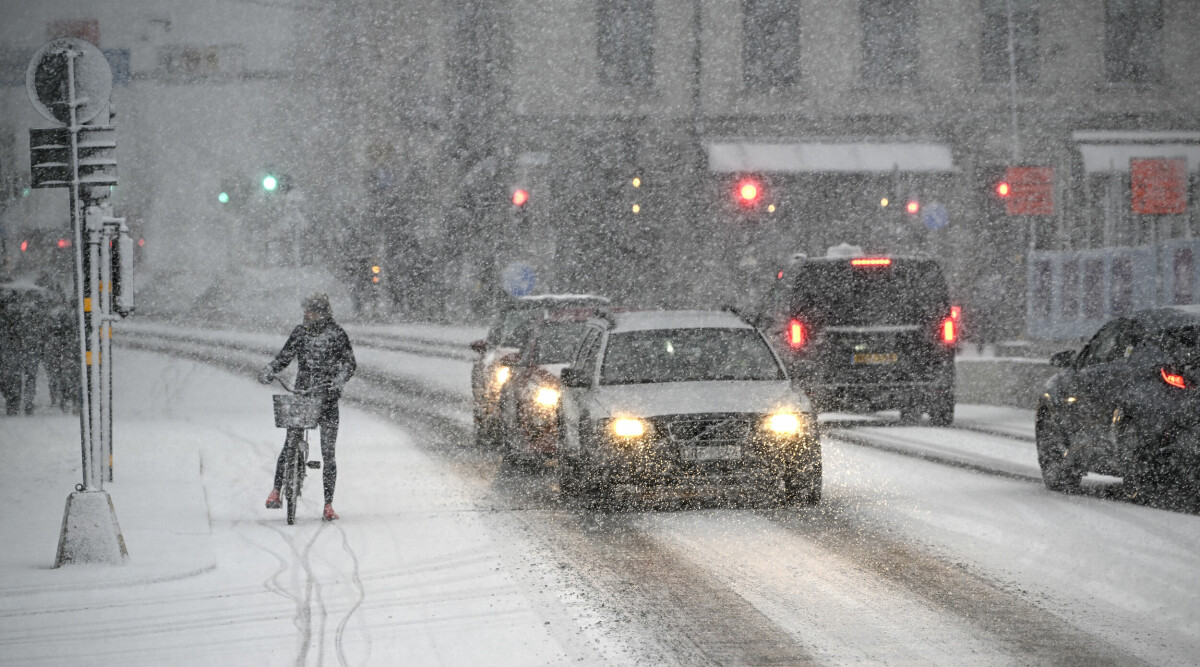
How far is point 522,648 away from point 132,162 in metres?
73.6

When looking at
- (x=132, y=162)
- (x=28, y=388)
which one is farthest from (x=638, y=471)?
(x=132, y=162)

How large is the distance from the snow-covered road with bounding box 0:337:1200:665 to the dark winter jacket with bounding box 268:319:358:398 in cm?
100

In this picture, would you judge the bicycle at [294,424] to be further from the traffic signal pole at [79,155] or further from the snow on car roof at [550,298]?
the snow on car roof at [550,298]

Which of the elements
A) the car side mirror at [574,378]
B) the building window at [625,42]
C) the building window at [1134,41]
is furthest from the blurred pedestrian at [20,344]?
the building window at [1134,41]

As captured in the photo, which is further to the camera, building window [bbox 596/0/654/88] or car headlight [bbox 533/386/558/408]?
building window [bbox 596/0/654/88]

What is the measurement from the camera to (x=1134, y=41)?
4194cm

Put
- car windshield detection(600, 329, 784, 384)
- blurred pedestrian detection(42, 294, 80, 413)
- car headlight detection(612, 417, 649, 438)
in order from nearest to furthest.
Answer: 1. car headlight detection(612, 417, 649, 438)
2. car windshield detection(600, 329, 784, 384)
3. blurred pedestrian detection(42, 294, 80, 413)

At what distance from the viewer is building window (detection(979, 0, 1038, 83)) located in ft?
137

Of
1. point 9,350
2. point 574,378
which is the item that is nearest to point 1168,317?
point 574,378

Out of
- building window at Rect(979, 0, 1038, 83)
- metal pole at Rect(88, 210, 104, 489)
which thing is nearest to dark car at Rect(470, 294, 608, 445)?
metal pole at Rect(88, 210, 104, 489)

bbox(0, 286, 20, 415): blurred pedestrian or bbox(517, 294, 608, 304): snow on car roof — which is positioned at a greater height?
bbox(517, 294, 608, 304): snow on car roof

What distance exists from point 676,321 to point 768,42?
2987cm

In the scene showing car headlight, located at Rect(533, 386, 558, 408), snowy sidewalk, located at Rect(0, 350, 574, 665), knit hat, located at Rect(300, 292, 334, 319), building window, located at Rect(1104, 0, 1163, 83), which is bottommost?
snowy sidewalk, located at Rect(0, 350, 574, 665)

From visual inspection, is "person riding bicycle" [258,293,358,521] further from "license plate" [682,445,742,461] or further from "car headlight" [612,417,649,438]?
"license plate" [682,445,742,461]
